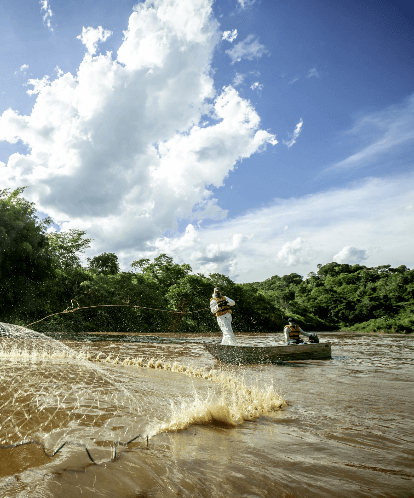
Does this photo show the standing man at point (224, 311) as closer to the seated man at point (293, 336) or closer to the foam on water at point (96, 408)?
the seated man at point (293, 336)

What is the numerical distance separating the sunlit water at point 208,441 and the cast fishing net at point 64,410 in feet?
0.06

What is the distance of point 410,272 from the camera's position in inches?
2083

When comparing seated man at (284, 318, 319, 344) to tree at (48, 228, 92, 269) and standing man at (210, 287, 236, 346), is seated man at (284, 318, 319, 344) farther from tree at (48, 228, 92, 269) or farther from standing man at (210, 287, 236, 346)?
tree at (48, 228, 92, 269)

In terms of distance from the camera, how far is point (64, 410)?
4449 millimetres

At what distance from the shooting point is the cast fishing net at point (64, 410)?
3566 mm

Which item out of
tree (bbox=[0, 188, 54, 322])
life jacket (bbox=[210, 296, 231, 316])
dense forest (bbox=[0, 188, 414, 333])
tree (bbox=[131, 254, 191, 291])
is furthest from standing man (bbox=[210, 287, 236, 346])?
tree (bbox=[131, 254, 191, 291])

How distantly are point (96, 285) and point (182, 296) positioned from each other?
8437 mm

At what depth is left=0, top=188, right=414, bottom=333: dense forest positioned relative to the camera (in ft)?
73.0

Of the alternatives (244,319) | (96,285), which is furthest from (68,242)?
(244,319)

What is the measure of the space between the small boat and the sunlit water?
4.02 metres

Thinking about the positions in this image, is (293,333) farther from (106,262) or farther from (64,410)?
(106,262)

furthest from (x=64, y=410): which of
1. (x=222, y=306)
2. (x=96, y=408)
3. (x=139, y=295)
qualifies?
(x=139, y=295)

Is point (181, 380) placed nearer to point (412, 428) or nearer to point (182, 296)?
point (412, 428)

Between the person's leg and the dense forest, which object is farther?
the dense forest
